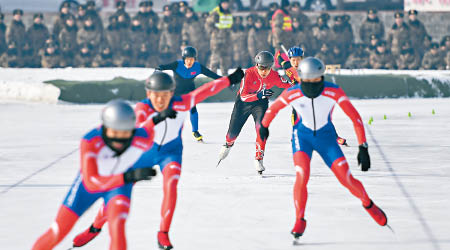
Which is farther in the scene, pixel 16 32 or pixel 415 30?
pixel 415 30

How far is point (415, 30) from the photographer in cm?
2894

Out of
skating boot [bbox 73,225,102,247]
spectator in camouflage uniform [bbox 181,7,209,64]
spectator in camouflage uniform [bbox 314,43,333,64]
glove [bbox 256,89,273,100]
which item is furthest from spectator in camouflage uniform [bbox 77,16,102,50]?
skating boot [bbox 73,225,102,247]

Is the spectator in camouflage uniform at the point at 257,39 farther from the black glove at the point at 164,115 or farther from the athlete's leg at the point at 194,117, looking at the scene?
the black glove at the point at 164,115

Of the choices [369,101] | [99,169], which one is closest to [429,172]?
[99,169]

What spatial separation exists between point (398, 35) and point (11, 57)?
42.4ft

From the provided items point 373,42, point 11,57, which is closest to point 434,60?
point 373,42

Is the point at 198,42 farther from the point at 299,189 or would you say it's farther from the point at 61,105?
the point at 299,189

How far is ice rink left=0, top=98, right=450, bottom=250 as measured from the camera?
7562 millimetres

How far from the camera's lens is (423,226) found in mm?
7984

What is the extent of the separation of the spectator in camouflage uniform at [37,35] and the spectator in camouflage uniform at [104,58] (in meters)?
1.87

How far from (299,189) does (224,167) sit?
453 centimetres

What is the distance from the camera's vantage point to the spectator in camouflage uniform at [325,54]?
95.2ft

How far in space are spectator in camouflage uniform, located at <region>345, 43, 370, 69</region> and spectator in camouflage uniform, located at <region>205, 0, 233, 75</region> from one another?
17.6ft

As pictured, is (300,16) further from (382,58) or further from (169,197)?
(169,197)
